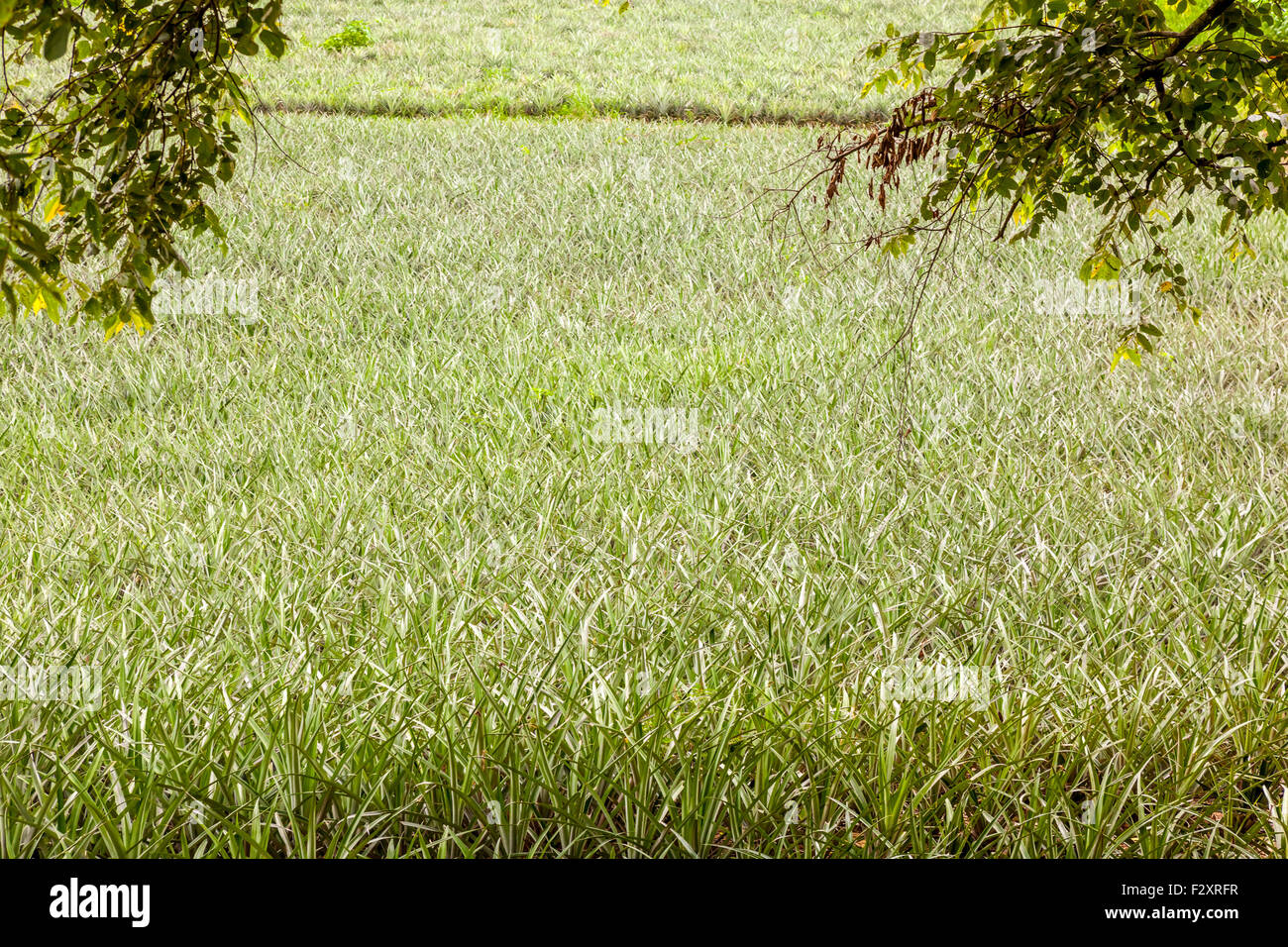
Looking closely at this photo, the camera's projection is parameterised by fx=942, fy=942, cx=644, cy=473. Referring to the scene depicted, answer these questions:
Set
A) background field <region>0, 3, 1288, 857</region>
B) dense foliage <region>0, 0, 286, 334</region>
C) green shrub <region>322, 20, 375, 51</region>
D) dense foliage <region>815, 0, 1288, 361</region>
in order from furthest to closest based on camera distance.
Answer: green shrub <region>322, 20, 375, 51</region> → background field <region>0, 3, 1288, 857</region> → dense foliage <region>815, 0, 1288, 361</region> → dense foliage <region>0, 0, 286, 334</region>

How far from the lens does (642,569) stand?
137 inches

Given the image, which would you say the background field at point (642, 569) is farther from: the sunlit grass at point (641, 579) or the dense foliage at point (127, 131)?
the dense foliage at point (127, 131)

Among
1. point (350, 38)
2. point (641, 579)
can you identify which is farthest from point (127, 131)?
point (350, 38)

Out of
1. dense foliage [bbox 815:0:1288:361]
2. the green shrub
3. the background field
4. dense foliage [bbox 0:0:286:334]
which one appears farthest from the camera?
the green shrub

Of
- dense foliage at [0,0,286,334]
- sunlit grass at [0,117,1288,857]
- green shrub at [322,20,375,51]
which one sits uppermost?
green shrub at [322,20,375,51]

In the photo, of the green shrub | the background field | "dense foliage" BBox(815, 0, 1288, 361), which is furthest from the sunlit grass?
the green shrub

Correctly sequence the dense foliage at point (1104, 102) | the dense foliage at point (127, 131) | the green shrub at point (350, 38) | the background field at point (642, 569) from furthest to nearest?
the green shrub at point (350, 38) → the background field at point (642, 569) → the dense foliage at point (1104, 102) → the dense foliage at point (127, 131)

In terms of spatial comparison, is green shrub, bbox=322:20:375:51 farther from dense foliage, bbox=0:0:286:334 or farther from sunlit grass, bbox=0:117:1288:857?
dense foliage, bbox=0:0:286:334

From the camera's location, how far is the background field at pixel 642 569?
235cm

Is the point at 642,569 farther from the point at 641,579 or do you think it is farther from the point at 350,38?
the point at 350,38

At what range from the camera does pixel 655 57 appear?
18297 mm

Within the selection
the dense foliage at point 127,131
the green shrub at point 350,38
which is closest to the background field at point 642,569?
the dense foliage at point 127,131

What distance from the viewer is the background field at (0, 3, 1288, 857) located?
92.5 inches
